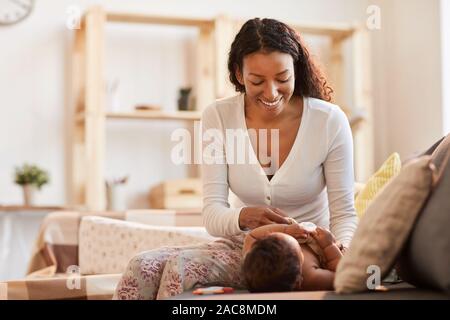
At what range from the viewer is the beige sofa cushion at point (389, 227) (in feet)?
4.52

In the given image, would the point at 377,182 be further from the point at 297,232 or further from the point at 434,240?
the point at 434,240

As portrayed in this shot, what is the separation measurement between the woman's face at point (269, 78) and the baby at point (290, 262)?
342 millimetres

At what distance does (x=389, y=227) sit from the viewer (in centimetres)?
138

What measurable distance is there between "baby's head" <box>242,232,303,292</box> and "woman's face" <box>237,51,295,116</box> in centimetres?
45

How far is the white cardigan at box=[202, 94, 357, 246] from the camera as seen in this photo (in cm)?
185

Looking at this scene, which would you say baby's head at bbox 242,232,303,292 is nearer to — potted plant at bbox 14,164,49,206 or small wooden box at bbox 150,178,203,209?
small wooden box at bbox 150,178,203,209

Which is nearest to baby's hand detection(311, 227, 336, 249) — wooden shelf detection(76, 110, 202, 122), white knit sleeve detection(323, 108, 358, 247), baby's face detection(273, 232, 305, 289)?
baby's face detection(273, 232, 305, 289)

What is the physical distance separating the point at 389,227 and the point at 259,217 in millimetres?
376

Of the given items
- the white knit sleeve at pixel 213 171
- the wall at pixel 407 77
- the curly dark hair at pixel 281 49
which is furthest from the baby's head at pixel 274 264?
the wall at pixel 407 77

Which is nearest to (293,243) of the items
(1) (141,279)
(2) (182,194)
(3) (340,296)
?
(3) (340,296)

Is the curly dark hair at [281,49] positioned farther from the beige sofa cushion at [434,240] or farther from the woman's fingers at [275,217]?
the beige sofa cushion at [434,240]

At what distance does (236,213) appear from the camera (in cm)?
177

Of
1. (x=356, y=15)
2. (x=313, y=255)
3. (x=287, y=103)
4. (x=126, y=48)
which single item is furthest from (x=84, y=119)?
(x=313, y=255)
